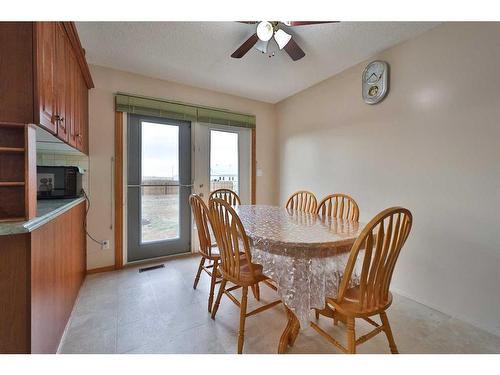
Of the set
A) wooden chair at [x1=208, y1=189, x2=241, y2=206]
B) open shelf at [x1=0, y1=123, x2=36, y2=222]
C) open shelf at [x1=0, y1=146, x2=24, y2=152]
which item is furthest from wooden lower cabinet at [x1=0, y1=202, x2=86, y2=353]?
wooden chair at [x1=208, y1=189, x2=241, y2=206]

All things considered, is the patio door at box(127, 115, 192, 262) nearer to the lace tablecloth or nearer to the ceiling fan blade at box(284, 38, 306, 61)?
the ceiling fan blade at box(284, 38, 306, 61)

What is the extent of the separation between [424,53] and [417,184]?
3.64 feet

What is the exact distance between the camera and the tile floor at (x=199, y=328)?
4.43ft

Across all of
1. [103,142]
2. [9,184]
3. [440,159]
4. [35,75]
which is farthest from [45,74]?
[440,159]

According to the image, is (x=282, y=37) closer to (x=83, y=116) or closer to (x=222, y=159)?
(x=222, y=159)

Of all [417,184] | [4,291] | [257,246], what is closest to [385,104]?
[417,184]

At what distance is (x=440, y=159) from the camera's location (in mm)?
1754

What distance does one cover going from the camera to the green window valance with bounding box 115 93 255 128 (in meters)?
2.47

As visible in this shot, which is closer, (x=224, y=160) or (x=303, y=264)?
(x=303, y=264)

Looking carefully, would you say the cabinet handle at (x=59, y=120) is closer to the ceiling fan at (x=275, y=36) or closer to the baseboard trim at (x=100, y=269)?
the ceiling fan at (x=275, y=36)

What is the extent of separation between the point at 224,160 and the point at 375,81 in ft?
6.76

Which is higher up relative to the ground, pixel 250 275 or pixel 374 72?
pixel 374 72

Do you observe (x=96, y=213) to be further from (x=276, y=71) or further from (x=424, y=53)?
(x=424, y=53)

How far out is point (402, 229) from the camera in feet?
3.47
